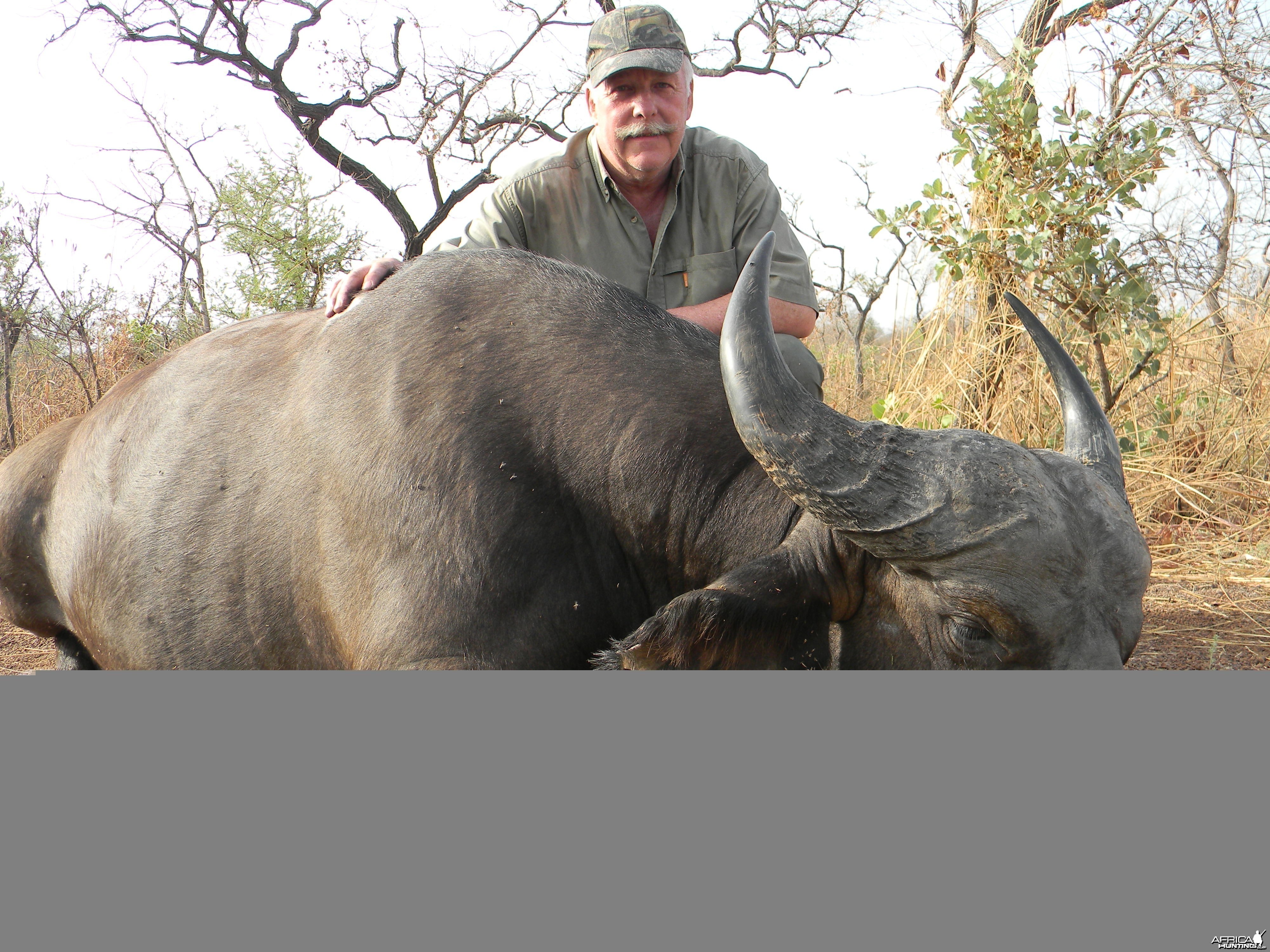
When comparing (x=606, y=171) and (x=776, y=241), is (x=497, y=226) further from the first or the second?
Result: (x=776, y=241)

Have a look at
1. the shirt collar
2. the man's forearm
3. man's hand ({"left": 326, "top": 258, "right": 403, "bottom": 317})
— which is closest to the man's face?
the shirt collar

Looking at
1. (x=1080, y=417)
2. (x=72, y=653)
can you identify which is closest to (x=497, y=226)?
(x=72, y=653)

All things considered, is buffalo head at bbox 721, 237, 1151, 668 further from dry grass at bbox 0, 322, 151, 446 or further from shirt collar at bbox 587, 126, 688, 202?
dry grass at bbox 0, 322, 151, 446

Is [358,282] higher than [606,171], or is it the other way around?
[606,171]

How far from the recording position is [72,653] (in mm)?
3992

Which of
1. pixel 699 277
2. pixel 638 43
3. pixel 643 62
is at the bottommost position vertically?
pixel 699 277

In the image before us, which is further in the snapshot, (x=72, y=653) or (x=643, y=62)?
(x=643, y=62)

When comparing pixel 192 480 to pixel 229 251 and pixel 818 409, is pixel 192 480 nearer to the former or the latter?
pixel 818 409

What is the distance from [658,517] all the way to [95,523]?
2.15 m

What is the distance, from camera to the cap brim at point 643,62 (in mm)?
4211

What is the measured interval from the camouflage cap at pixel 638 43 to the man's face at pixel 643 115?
0.21 ft

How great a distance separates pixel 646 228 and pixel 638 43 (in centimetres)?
80

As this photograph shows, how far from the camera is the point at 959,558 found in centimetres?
210

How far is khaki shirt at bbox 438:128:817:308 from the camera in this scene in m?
4.58
